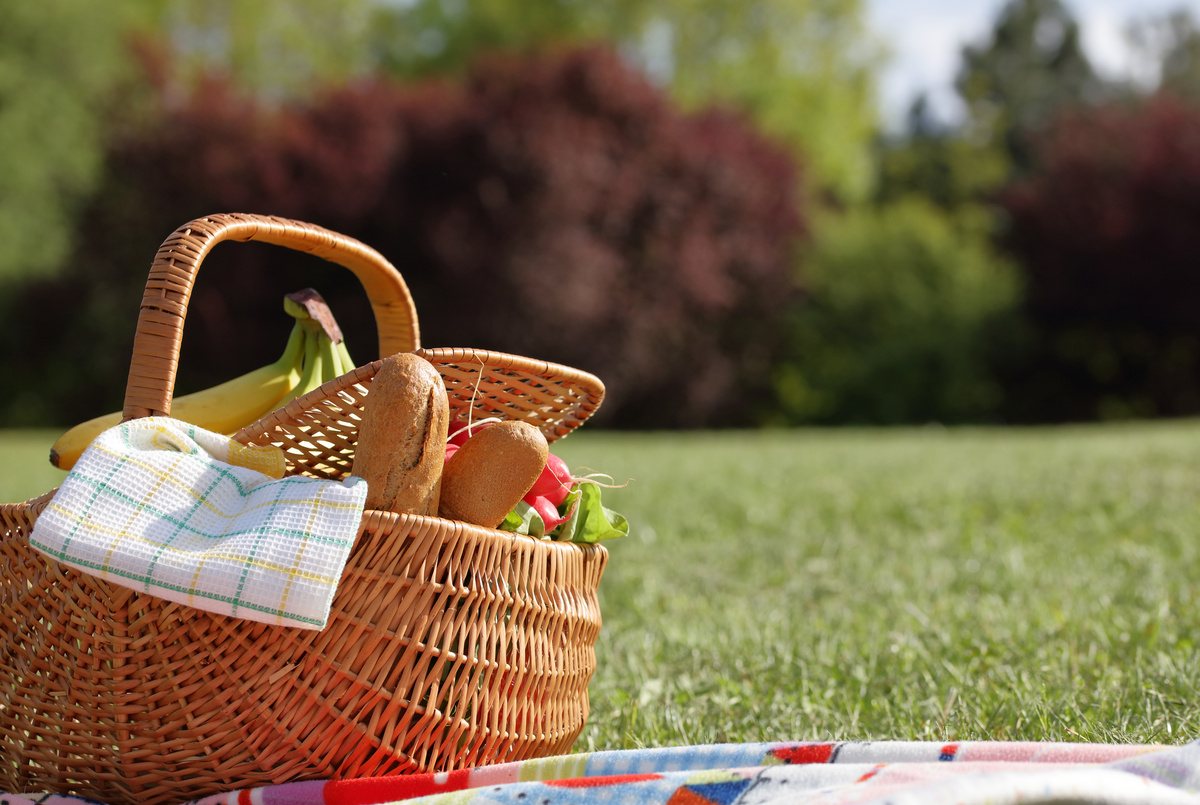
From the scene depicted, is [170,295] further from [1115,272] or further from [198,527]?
[1115,272]

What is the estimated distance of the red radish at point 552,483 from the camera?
1.71 metres

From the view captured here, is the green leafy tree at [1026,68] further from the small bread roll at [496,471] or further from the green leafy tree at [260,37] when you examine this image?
the small bread roll at [496,471]

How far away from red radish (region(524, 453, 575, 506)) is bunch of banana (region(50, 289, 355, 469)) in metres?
0.54

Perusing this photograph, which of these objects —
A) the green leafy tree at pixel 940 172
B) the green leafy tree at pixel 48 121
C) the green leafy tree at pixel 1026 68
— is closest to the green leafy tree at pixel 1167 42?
the green leafy tree at pixel 1026 68

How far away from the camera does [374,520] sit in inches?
52.6

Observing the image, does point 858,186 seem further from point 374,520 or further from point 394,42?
point 374,520

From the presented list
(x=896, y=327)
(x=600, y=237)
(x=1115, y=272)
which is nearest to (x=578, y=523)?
(x=600, y=237)

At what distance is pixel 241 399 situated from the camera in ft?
6.59

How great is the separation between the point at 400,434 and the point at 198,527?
0.32 meters

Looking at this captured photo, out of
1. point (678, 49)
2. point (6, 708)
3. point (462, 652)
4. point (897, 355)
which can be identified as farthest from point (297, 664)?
point (678, 49)

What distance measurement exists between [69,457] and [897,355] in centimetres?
1573

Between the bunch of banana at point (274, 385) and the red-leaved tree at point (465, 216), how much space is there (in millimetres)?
10981

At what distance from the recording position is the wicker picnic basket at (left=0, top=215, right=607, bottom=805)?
4.35 ft

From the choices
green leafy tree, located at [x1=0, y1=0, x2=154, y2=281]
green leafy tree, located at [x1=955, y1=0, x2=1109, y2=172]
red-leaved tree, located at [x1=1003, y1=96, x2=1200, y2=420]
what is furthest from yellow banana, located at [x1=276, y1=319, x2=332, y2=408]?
green leafy tree, located at [x1=955, y1=0, x2=1109, y2=172]
